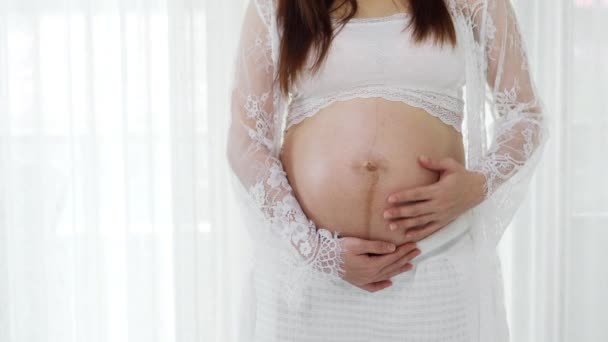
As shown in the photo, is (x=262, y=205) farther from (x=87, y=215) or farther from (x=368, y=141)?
(x=87, y=215)

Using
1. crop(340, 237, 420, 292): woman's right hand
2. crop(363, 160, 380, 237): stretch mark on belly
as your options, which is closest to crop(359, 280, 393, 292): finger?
crop(340, 237, 420, 292): woman's right hand

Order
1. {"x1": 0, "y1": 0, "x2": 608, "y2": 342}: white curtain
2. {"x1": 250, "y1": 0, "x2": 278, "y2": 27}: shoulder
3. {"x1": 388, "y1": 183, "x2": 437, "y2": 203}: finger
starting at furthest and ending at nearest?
{"x1": 0, "y1": 0, "x2": 608, "y2": 342}: white curtain
{"x1": 250, "y1": 0, "x2": 278, "y2": 27}: shoulder
{"x1": 388, "y1": 183, "x2": 437, "y2": 203}: finger

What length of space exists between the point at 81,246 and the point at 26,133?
34cm

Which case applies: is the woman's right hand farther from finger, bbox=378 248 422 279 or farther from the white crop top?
the white crop top

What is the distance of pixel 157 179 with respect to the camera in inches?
73.8

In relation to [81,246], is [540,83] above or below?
above

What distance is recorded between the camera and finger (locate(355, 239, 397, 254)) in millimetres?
1062

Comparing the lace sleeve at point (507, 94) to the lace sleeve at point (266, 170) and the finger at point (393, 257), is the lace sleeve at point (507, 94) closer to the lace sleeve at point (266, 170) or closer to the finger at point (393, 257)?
the finger at point (393, 257)

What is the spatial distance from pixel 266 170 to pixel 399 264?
Result: 26 centimetres

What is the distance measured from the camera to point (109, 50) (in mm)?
1855

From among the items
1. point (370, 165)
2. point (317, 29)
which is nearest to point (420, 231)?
point (370, 165)

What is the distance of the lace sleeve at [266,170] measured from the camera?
3.55 ft

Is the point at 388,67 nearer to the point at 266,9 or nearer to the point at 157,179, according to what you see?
the point at 266,9

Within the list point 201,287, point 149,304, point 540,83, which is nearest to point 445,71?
point 540,83
